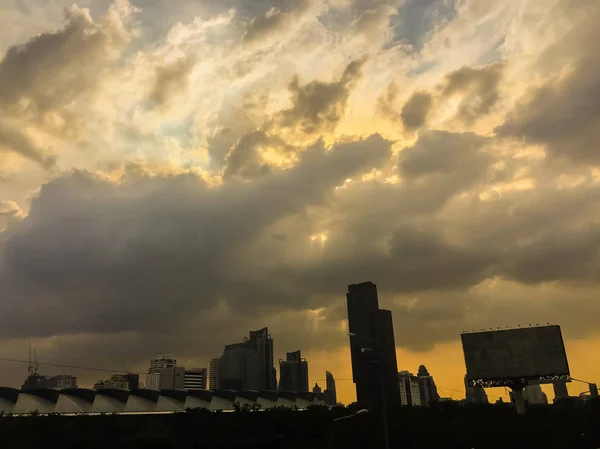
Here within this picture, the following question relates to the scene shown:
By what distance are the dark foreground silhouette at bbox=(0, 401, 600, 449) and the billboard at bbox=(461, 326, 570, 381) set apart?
877 centimetres

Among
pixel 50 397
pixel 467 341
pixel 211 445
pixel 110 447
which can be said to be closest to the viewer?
pixel 110 447

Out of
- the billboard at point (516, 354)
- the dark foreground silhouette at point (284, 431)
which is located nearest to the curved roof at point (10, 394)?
the dark foreground silhouette at point (284, 431)

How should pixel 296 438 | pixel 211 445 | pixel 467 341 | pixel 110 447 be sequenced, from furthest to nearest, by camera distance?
pixel 467 341 → pixel 296 438 → pixel 211 445 → pixel 110 447

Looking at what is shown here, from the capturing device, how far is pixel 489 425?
9225 cm

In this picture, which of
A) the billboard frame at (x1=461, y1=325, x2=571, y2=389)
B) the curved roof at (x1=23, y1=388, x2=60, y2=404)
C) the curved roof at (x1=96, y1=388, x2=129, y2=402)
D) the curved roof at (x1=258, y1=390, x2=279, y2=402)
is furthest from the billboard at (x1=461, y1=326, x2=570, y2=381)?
the curved roof at (x1=23, y1=388, x2=60, y2=404)

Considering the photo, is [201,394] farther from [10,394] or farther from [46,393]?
[10,394]

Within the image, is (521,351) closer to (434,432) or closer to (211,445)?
(434,432)

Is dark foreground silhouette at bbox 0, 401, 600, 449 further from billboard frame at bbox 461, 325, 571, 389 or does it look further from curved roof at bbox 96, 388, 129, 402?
curved roof at bbox 96, 388, 129, 402

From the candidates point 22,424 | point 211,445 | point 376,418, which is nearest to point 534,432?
point 376,418

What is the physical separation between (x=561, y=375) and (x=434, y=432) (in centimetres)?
2916

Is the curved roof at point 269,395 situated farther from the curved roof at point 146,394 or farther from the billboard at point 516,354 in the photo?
the billboard at point 516,354

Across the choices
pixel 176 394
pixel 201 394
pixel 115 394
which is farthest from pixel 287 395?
pixel 115 394

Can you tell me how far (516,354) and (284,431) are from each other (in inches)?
1874

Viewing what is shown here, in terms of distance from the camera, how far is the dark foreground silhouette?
7769 centimetres
